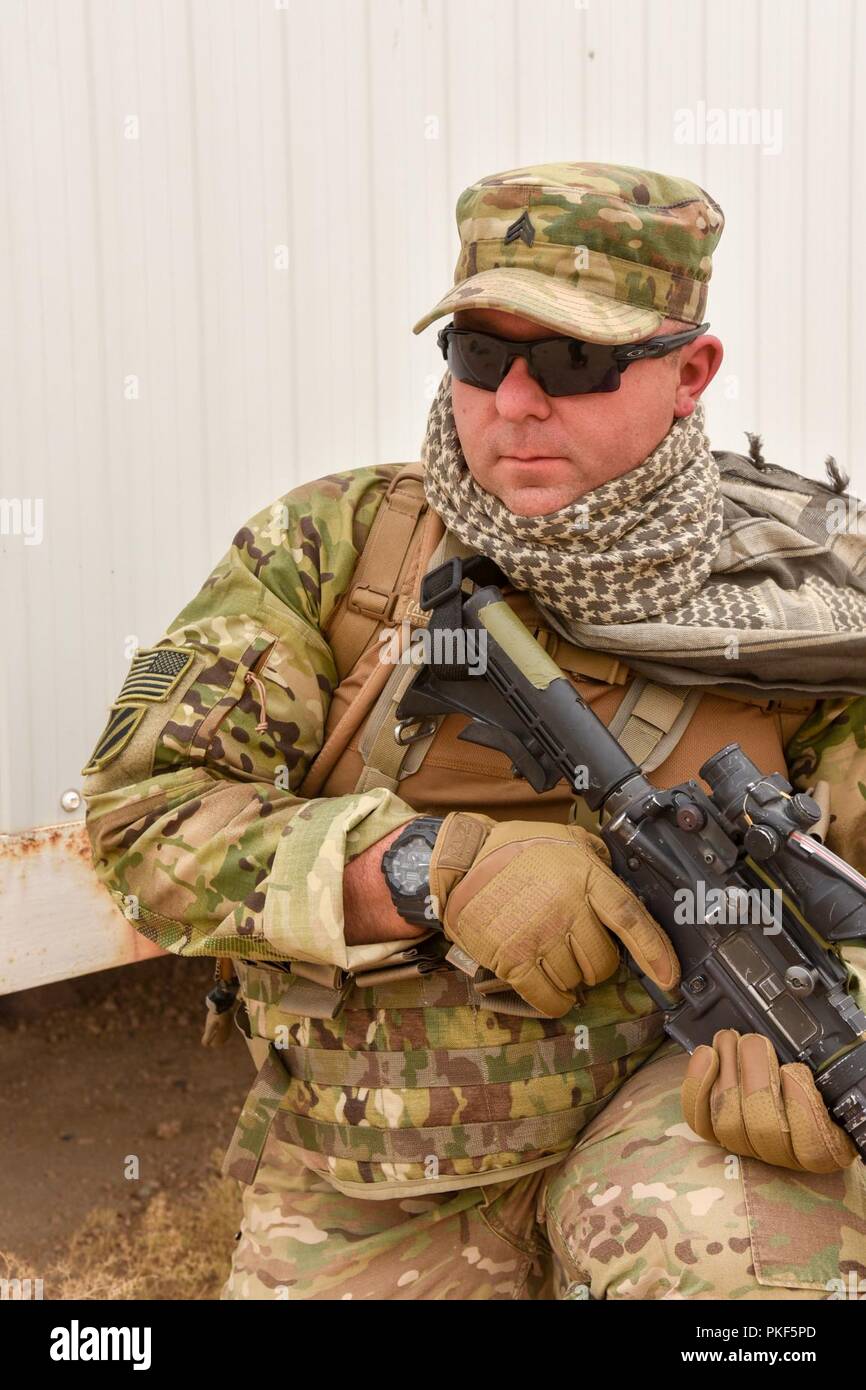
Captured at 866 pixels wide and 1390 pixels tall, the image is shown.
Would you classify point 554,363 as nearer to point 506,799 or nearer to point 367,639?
point 367,639

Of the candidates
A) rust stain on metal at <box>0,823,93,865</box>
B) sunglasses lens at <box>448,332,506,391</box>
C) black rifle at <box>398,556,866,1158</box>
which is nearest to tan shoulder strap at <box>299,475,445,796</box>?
black rifle at <box>398,556,866,1158</box>

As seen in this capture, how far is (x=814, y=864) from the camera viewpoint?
1.72m

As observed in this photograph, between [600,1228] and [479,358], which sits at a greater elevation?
[479,358]

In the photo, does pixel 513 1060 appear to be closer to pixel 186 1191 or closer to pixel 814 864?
pixel 814 864

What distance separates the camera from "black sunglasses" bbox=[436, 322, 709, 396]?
1.97m

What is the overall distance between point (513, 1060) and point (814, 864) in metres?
0.59

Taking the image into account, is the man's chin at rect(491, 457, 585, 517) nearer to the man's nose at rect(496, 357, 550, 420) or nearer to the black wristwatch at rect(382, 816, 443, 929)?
the man's nose at rect(496, 357, 550, 420)

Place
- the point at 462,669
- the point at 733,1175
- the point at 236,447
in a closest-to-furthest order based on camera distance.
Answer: the point at 733,1175 < the point at 462,669 < the point at 236,447

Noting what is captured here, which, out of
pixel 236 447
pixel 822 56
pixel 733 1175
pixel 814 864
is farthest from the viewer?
pixel 822 56

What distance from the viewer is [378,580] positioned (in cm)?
214

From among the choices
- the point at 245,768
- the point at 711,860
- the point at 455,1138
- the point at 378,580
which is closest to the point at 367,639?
the point at 378,580

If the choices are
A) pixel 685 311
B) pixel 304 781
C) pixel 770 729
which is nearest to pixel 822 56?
pixel 685 311

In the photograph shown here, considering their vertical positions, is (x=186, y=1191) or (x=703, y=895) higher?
(x=703, y=895)

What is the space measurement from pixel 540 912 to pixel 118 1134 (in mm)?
2165
